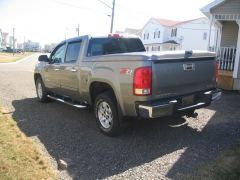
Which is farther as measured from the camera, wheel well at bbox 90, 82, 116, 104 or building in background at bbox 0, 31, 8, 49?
building in background at bbox 0, 31, 8, 49

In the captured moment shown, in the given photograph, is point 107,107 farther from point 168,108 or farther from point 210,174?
point 210,174

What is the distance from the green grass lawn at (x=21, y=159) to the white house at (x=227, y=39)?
28.1 ft

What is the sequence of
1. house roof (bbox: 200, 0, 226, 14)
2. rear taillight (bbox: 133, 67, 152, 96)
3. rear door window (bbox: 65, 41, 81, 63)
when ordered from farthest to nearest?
1. house roof (bbox: 200, 0, 226, 14)
2. rear door window (bbox: 65, 41, 81, 63)
3. rear taillight (bbox: 133, 67, 152, 96)

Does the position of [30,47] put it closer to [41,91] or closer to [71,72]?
[41,91]

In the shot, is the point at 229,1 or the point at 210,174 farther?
the point at 229,1

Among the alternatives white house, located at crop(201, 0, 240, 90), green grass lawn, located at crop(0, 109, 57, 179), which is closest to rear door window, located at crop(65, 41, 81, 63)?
green grass lawn, located at crop(0, 109, 57, 179)

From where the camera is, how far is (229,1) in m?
12.9

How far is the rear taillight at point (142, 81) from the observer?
4.58 m

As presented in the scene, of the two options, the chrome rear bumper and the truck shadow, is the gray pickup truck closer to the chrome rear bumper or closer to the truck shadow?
the chrome rear bumper

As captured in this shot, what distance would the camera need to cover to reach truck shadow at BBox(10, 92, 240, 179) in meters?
4.41

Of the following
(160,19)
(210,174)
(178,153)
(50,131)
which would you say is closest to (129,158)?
(178,153)

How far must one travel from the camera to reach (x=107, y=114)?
5.71 metres

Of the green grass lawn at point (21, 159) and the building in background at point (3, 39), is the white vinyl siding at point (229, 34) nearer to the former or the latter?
the green grass lawn at point (21, 159)

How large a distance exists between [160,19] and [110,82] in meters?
47.6
